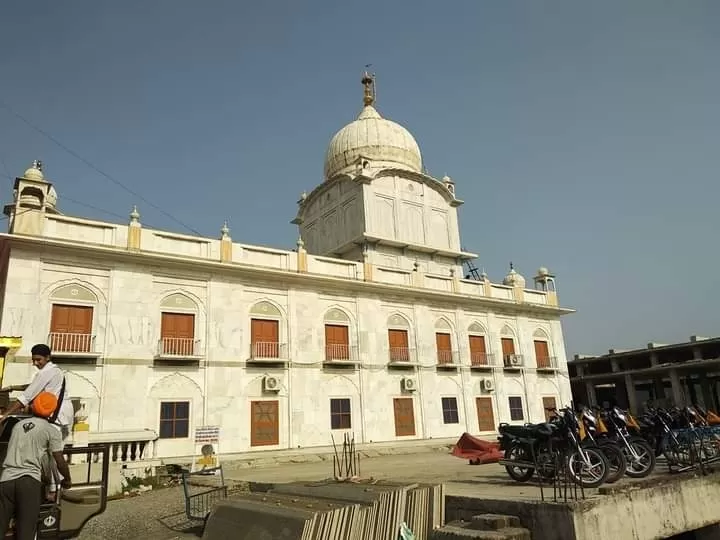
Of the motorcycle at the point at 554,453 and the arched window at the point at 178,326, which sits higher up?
the arched window at the point at 178,326

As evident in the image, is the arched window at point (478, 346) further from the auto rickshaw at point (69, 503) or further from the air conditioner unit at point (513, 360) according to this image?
the auto rickshaw at point (69, 503)

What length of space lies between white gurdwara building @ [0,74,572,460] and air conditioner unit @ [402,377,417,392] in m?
0.06

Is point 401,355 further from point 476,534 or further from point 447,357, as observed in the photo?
point 476,534

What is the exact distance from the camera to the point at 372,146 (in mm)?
31484

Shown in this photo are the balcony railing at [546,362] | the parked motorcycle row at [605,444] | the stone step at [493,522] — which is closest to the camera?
the stone step at [493,522]

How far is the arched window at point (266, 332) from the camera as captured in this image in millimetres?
19953

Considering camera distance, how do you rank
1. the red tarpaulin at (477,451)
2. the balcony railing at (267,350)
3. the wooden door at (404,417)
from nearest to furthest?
1. the red tarpaulin at (477,451)
2. the balcony railing at (267,350)
3. the wooden door at (404,417)

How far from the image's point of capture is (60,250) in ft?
56.0

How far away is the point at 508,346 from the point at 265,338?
13.9m

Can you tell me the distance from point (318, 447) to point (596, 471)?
45.4 feet

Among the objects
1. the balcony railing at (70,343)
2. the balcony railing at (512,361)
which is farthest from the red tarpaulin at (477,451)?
the balcony railing at (512,361)

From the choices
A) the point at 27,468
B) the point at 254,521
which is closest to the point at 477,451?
the point at 254,521

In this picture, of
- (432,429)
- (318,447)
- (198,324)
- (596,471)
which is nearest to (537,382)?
(432,429)

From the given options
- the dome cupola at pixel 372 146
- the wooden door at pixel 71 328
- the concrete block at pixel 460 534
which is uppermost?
the dome cupola at pixel 372 146
